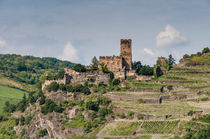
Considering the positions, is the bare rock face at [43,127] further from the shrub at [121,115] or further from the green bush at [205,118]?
the green bush at [205,118]

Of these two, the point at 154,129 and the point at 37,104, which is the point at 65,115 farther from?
the point at 154,129

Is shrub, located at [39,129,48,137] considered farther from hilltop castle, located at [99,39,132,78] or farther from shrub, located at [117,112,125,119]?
hilltop castle, located at [99,39,132,78]

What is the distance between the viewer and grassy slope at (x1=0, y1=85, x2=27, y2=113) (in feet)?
427

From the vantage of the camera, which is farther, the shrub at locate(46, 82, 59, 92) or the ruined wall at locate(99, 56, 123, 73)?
the ruined wall at locate(99, 56, 123, 73)

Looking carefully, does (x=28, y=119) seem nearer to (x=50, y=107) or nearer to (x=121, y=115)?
(x=50, y=107)

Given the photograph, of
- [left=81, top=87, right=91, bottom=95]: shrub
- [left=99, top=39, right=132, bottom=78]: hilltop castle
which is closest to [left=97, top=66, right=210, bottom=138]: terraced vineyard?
[left=99, top=39, right=132, bottom=78]: hilltop castle

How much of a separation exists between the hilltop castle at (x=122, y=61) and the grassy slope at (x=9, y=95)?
43509mm

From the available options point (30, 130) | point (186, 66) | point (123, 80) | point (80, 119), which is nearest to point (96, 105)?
point (80, 119)

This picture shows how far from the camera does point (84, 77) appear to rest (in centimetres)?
9331

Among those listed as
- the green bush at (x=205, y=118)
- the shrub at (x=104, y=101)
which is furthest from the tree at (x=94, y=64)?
the green bush at (x=205, y=118)

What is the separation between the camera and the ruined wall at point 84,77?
92625mm

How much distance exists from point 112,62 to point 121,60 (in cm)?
217

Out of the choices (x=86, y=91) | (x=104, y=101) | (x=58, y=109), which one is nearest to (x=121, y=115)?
(x=104, y=101)

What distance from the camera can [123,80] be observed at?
91938mm
